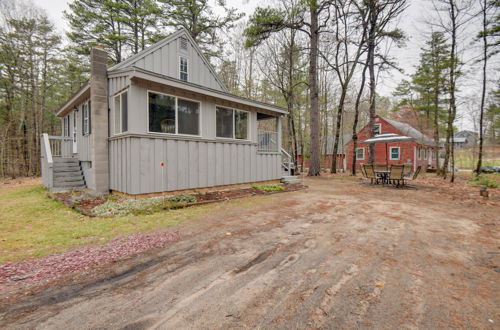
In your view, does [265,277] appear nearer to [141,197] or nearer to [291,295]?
[291,295]

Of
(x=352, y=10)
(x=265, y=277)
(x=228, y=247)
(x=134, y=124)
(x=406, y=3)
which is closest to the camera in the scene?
(x=265, y=277)

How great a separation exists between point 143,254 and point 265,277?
1748 mm

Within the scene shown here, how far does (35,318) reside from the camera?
175 cm

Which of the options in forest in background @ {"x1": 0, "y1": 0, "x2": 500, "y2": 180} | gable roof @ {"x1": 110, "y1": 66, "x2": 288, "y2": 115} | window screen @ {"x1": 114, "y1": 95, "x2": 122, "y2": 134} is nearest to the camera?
gable roof @ {"x1": 110, "y1": 66, "x2": 288, "y2": 115}

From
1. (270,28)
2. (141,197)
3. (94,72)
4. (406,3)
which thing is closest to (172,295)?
(141,197)

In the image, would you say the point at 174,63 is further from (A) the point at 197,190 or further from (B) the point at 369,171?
(B) the point at 369,171

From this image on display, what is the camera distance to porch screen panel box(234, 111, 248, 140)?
901cm

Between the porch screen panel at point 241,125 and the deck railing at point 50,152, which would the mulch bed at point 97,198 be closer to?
the deck railing at point 50,152

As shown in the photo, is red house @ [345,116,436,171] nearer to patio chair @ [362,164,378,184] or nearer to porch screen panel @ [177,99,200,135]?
patio chair @ [362,164,378,184]

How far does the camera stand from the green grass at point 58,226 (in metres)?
3.29

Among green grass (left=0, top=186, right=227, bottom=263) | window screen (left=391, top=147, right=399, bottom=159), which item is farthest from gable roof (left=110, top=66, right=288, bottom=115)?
window screen (left=391, top=147, right=399, bottom=159)

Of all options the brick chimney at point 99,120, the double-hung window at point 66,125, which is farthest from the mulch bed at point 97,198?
the double-hung window at point 66,125

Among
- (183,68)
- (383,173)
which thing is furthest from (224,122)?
(383,173)

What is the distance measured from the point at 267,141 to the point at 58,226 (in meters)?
8.05
